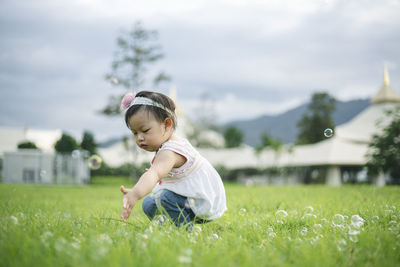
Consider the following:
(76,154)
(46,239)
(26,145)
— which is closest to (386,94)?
(76,154)

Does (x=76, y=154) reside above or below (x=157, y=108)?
below

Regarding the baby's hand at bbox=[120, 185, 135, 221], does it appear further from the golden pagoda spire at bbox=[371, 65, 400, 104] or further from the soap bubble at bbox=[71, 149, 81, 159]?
the golden pagoda spire at bbox=[371, 65, 400, 104]

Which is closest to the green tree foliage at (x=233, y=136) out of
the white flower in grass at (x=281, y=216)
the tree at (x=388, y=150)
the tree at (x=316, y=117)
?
the tree at (x=316, y=117)

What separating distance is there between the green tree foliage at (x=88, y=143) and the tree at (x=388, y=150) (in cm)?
3025


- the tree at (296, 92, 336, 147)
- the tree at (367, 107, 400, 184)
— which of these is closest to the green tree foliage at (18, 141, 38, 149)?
the tree at (296, 92, 336, 147)

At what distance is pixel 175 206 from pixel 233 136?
74.0 metres

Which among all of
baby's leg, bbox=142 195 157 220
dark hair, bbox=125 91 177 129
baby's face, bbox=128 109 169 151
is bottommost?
baby's leg, bbox=142 195 157 220

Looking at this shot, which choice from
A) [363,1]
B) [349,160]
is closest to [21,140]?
[349,160]

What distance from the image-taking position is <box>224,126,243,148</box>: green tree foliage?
74.4m

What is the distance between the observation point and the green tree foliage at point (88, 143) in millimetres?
36000

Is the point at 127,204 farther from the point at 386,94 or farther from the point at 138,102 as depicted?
the point at 386,94

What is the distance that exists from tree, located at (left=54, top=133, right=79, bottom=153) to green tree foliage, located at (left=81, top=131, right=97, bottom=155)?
81 centimetres

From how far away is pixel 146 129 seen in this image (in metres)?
2.73

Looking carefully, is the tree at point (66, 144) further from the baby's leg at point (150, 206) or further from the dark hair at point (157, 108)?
the dark hair at point (157, 108)
